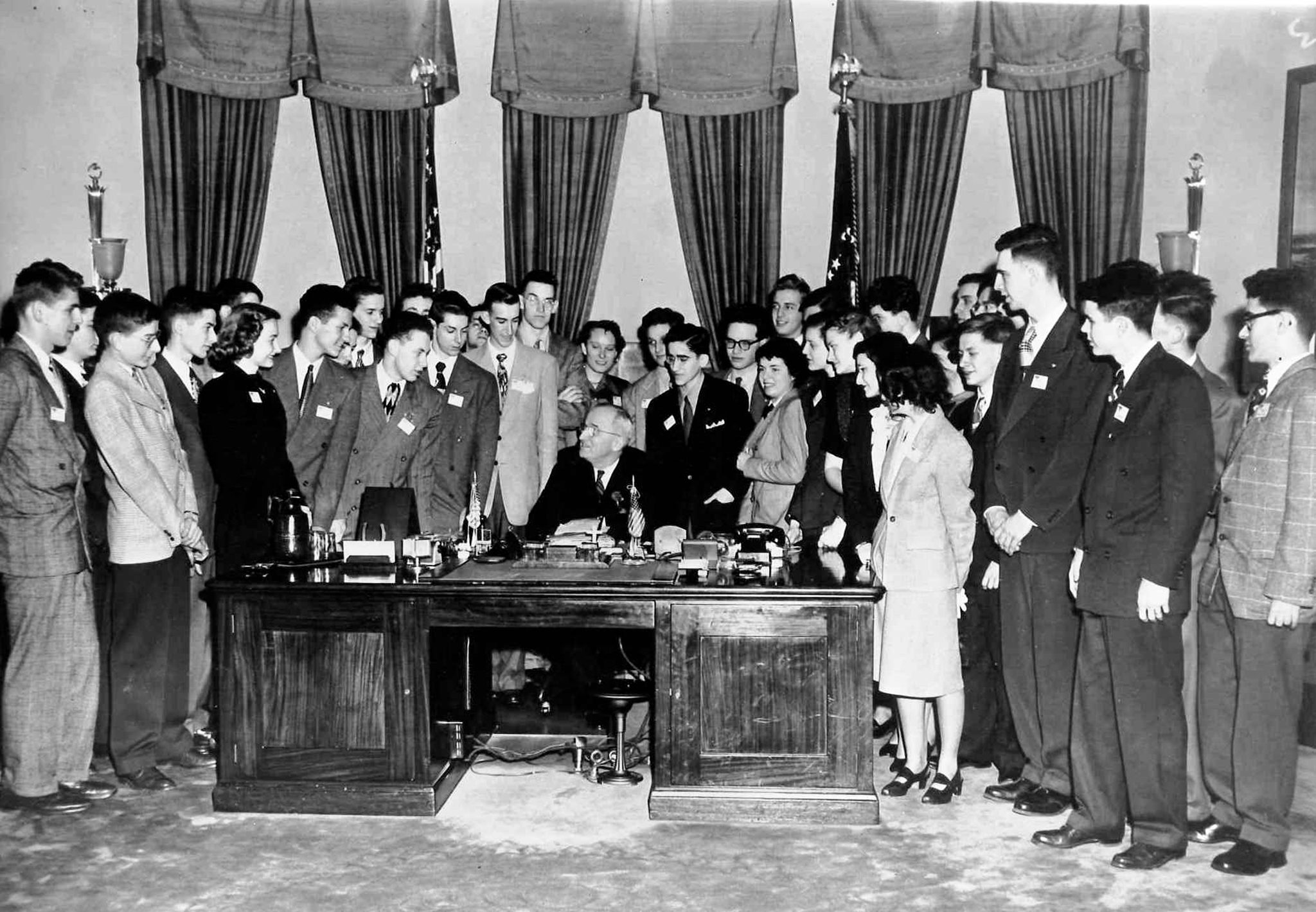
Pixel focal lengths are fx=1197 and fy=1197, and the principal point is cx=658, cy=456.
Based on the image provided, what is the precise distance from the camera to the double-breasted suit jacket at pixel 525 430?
5590 mm

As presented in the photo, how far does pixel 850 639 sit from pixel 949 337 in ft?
5.87

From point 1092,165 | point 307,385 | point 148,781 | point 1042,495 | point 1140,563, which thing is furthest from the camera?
point 1092,165

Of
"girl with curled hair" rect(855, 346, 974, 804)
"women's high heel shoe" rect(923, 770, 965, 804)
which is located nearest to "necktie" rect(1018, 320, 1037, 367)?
"girl with curled hair" rect(855, 346, 974, 804)

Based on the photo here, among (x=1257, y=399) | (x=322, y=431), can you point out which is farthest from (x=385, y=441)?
(x=1257, y=399)

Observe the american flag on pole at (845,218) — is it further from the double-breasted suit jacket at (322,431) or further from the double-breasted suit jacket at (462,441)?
the double-breasted suit jacket at (322,431)

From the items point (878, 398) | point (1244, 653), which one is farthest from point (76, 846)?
point (1244, 653)

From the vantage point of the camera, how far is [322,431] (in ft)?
16.4

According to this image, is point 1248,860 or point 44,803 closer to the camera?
point 1248,860

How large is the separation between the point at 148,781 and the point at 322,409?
1591mm

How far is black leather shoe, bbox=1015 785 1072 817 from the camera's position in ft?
12.8

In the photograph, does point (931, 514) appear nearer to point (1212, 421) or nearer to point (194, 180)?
point (1212, 421)

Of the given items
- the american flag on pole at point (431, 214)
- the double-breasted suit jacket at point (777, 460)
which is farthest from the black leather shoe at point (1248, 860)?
the american flag on pole at point (431, 214)

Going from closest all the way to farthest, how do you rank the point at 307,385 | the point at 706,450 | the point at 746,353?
the point at 307,385 → the point at 706,450 → the point at 746,353

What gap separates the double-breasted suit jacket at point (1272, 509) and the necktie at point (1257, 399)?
2 cm
